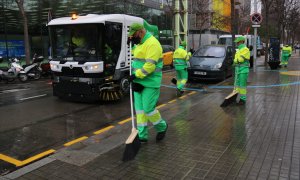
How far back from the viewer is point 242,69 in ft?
29.4

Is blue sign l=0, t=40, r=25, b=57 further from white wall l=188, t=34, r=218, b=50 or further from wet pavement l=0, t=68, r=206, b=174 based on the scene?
white wall l=188, t=34, r=218, b=50

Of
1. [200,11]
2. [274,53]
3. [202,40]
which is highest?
[200,11]

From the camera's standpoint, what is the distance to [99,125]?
743 centimetres

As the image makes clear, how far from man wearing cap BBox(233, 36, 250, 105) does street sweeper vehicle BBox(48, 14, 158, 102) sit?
11.3 feet

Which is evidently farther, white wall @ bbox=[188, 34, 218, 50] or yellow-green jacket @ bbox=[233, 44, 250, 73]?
white wall @ bbox=[188, 34, 218, 50]

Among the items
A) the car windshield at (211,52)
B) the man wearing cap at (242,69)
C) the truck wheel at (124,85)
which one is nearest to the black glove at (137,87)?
the man wearing cap at (242,69)

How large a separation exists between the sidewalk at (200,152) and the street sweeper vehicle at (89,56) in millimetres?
2616

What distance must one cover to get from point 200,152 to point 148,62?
1609 mm

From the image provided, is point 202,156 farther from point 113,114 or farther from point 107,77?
point 107,77

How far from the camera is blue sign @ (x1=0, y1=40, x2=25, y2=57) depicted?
65.1ft

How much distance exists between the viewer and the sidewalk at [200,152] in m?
4.42

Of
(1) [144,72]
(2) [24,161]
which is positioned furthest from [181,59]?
(2) [24,161]

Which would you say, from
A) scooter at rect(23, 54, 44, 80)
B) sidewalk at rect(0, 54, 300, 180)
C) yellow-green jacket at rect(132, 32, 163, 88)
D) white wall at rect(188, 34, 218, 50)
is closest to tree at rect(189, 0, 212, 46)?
white wall at rect(188, 34, 218, 50)

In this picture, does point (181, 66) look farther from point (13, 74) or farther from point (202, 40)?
point (202, 40)
